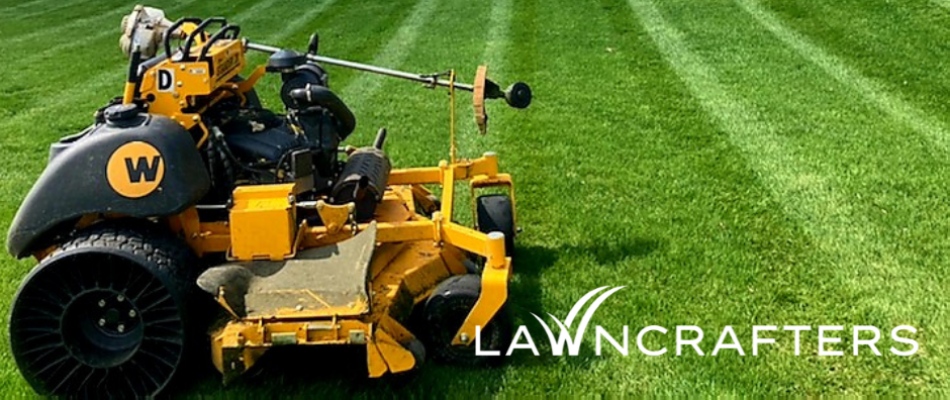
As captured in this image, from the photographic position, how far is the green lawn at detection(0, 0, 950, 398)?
458 cm

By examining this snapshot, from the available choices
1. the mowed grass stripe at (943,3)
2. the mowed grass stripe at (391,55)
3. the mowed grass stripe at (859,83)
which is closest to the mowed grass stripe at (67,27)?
the mowed grass stripe at (391,55)

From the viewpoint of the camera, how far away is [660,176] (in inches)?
275

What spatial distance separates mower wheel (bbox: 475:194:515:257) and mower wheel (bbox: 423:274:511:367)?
1114 mm

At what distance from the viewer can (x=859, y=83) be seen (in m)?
8.95

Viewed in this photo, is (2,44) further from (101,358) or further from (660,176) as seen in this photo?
(101,358)

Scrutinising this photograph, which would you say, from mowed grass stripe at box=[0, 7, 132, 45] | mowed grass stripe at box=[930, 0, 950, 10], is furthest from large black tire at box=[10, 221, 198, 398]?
mowed grass stripe at box=[0, 7, 132, 45]

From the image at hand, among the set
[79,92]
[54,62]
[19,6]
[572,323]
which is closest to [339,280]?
[572,323]

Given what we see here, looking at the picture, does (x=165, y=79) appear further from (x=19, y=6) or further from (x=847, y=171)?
(x=19, y=6)

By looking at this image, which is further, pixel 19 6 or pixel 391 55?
pixel 19 6

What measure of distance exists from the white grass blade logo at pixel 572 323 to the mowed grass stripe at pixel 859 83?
3093 mm

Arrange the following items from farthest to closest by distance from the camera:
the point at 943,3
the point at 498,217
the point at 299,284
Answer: the point at 943,3
the point at 498,217
the point at 299,284

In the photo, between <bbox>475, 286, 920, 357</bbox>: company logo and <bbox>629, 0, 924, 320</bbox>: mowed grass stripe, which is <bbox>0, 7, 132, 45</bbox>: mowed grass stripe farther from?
<bbox>475, 286, 920, 357</bbox>: company logo

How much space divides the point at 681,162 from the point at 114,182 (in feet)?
12.7

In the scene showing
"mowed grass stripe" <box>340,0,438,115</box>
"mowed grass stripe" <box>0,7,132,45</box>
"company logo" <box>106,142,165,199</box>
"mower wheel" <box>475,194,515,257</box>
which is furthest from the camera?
"mowed grass stripe" <box>0,7,132,45</box>
